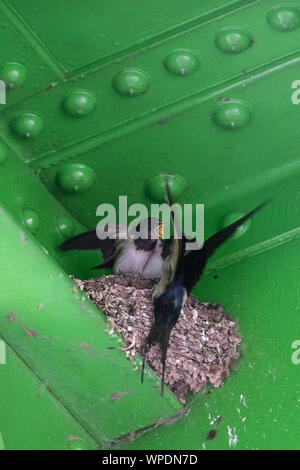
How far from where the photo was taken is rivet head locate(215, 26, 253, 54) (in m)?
2.56

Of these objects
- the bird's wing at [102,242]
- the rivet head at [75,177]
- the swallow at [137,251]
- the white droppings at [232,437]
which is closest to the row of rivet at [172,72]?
the rivet head at [75,177]

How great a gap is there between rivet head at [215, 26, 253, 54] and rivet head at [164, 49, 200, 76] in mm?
101

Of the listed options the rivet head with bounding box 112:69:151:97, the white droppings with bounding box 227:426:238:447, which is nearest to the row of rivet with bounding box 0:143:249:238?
the rivet head with bounding box 112:69:151:97

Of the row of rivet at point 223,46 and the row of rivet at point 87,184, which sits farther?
the row of rivet at point 87,184

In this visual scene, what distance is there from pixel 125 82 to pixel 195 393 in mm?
1125

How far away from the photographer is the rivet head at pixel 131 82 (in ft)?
8.66

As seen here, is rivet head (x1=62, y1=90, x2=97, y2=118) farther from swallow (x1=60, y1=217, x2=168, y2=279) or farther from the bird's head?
swallow (x1=60, y1=217, x2=168, y2=279)

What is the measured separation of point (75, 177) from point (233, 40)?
81 centimetres

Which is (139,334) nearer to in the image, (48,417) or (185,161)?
(48,417)

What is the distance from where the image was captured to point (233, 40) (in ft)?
8.43

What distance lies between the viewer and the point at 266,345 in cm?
253

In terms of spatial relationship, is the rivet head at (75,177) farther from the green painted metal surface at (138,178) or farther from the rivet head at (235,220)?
the rivet head at (235,220)

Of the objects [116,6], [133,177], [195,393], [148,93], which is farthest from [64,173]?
[195,393]

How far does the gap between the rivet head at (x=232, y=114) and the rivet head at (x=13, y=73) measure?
0.72 meters
